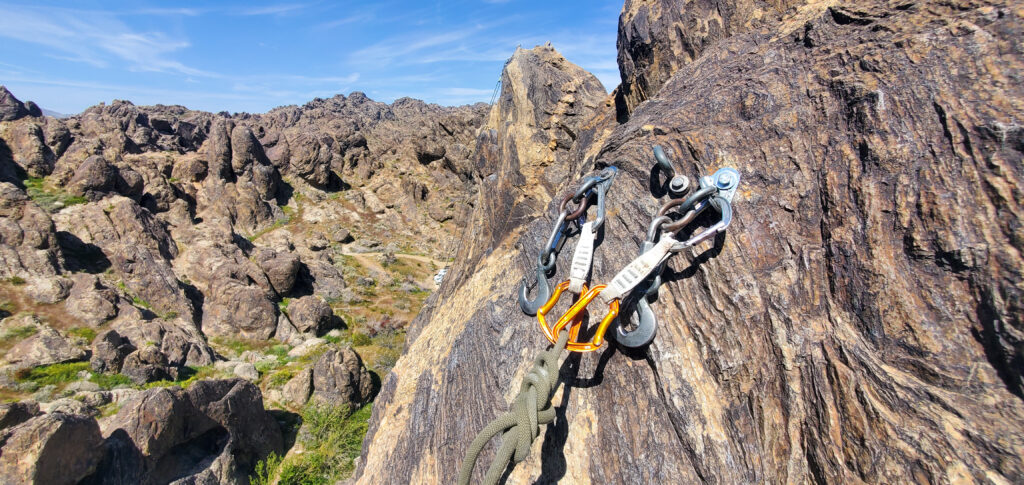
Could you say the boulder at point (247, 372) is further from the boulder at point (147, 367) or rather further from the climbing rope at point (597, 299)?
the climbing rope at point (597, 299)

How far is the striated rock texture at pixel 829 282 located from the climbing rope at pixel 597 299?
0.63 ft

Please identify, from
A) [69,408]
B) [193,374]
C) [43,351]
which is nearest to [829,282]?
[69,408]

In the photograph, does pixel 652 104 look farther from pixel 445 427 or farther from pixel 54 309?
pixel 54 309

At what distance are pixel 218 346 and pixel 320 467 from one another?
13590 millimetres

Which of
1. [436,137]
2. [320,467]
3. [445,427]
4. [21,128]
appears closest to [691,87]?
[445,427]

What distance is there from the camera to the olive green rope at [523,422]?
245 centimetres

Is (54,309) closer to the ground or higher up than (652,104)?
closer to the ground

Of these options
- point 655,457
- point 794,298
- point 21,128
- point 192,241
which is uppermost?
point 21,128

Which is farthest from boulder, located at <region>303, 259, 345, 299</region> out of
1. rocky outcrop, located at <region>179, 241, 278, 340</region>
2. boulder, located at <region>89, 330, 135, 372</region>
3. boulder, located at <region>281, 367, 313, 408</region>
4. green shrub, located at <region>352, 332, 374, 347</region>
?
boulder, located at <region>281, 367, 313, 408</region>

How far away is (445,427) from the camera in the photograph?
4625 mm

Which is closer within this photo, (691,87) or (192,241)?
(691,87)

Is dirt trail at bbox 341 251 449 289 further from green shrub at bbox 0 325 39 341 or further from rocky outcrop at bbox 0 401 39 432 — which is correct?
rocky outcrop at bbox 0 401 39 432

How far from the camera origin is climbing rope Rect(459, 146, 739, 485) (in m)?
2.51

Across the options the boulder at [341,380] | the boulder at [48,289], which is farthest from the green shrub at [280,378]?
the boulder at [48,289]
